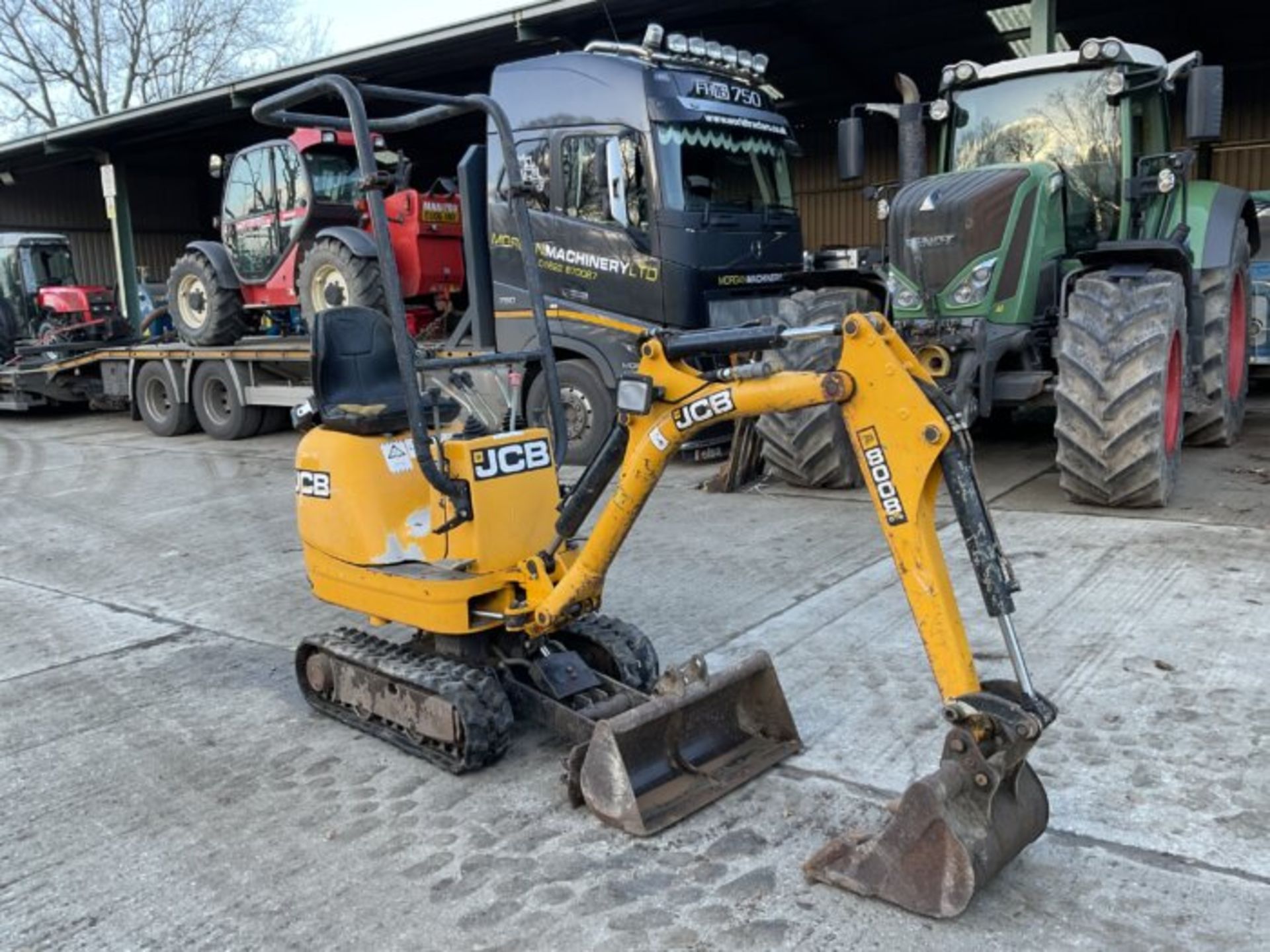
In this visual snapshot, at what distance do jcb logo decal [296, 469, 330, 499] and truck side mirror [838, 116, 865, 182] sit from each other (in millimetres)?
5289

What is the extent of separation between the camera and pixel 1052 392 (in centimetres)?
729

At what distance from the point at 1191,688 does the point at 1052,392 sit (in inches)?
138

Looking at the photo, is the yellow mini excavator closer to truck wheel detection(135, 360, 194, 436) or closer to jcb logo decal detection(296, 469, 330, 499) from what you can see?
jcb logo decal detection(296, 469, 330, 499)

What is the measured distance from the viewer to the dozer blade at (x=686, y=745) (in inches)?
131

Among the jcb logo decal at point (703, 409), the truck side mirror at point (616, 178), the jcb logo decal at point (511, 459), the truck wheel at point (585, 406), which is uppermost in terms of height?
the truck side mirror at point (616, 178)

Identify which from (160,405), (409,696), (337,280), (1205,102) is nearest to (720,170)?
(1205,102)

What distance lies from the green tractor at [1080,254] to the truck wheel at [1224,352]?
0.7 inches

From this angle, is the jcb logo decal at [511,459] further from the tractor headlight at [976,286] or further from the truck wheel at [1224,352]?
the truck wheel at [1224,352]

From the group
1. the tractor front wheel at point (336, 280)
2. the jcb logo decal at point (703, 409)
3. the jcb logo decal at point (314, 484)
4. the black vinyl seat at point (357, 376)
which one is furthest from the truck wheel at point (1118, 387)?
the tractor front wheel at point (336, 280)

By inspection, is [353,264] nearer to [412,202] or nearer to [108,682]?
[412,202]

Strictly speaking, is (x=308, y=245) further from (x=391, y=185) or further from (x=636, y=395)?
(x=636, y=395)

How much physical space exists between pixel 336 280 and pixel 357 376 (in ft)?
23.7

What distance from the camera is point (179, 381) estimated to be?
44.1 ft

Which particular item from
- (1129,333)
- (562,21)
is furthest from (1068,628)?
(562,21)
